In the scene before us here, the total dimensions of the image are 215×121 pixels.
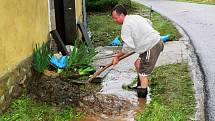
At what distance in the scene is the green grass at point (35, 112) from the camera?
6180mm

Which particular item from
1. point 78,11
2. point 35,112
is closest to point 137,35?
point 35,112

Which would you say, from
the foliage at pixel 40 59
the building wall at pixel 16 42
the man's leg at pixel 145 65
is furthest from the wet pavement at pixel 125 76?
the building wall at pixel 16 42

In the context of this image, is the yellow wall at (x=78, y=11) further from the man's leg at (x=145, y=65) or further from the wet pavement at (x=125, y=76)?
the man's leg at (x=145, y=65)

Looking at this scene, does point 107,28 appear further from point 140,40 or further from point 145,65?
point 140,40

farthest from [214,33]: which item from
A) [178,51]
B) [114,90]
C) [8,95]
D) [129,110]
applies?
[8,95]

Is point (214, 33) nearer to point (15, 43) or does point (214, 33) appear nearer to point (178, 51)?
point (178, 51)

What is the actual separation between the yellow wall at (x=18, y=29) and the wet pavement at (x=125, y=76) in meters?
1.34

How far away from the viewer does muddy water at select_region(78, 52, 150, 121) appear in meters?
6.43

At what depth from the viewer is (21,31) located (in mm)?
7164

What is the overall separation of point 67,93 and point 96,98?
0.47 m

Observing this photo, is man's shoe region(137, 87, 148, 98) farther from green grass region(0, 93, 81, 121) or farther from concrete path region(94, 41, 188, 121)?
Result: green grass region(0, 93, 81, 121)

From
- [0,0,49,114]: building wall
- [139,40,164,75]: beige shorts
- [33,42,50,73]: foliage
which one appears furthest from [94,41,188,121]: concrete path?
[0,0,49,114]: building wall

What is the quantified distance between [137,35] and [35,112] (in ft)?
6.20

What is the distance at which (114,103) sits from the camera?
22.7 ft
